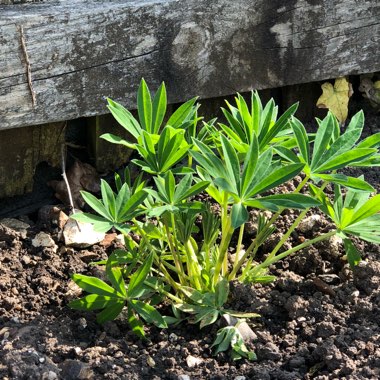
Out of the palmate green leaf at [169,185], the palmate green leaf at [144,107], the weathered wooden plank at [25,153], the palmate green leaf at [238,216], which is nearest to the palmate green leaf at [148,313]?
the palmate green leaf at [169,185]

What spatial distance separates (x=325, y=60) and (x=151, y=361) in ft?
5.20

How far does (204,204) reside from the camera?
262 cm

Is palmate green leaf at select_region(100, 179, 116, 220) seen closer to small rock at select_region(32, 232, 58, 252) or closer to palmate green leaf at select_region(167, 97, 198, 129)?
palmate green leaf at select_region(167, 97, 198, 129)

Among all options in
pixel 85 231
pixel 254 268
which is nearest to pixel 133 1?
pixel 85 231

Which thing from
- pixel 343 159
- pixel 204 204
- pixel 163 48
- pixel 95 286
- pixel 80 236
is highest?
pixel 163 48

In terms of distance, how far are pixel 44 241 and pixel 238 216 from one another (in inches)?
40.7

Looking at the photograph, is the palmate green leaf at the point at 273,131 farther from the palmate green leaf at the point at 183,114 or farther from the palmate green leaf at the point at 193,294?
the palmate green leaf at the point at 193,294

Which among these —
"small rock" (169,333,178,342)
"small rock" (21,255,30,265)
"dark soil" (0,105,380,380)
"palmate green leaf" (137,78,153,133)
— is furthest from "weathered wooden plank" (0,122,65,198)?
"small rock" (169,333,178,342)

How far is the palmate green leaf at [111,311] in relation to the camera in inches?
105

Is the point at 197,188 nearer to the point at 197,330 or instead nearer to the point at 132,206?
the point at 132,206

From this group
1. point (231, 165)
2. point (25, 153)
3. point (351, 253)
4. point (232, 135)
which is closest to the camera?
point (231, 165)

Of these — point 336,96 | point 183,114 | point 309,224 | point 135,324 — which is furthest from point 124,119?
point 336,96

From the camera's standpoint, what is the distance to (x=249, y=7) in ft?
11.0

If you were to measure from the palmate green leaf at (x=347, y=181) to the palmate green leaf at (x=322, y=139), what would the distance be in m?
0.06
